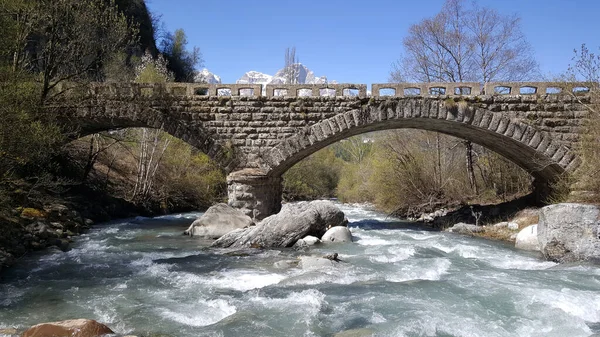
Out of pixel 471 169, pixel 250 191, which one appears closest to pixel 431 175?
pixel 471 169

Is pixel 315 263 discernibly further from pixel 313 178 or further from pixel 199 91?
pixel 313 178

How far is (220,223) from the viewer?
48.6 feet

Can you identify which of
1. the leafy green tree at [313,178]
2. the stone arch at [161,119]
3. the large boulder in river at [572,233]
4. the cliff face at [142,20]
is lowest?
the leafy green tree at [313,178]

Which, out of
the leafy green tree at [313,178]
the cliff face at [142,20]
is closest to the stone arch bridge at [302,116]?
the leafy green tree at [313,178]

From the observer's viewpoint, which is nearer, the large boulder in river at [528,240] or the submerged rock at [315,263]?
the submerged rock at [315,263]

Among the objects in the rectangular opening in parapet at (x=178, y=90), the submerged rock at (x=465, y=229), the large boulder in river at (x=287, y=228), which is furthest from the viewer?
the submerged rock at (x=465, y=229)

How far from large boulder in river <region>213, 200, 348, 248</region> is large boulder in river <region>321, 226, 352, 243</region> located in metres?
0.32

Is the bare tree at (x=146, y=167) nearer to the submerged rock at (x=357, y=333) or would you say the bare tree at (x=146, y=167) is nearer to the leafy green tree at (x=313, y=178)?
the leafy green tree at (x=313, y=178)

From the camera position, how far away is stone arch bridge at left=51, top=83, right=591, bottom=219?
1464 cm

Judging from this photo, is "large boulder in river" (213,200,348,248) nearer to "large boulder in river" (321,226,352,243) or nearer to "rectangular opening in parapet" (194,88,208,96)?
"large boulder in river" (321,226,352,243)

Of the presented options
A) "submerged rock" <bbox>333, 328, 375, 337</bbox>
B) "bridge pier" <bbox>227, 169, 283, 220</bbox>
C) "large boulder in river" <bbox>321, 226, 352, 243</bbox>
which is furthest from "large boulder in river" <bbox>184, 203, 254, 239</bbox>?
"submerged rock" <bbox>333, 328, 375, 337</bbox>

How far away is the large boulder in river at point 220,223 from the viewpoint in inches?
575

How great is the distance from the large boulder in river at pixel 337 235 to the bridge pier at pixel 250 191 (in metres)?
2.92

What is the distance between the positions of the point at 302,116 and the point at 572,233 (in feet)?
28.0
